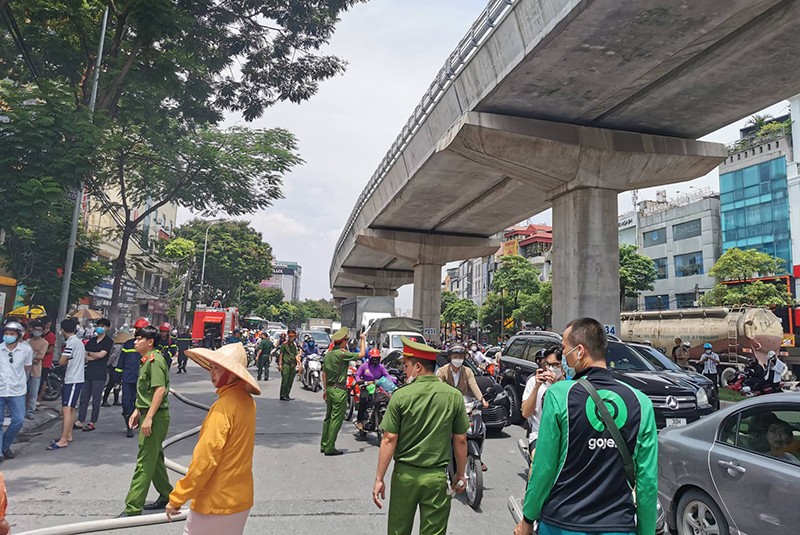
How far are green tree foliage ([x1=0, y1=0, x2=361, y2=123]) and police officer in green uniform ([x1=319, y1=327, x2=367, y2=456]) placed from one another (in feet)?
28.2

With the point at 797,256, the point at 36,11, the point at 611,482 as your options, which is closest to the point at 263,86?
the point at 36,11

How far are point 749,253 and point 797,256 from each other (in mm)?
5970

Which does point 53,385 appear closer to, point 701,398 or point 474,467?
point 474,467

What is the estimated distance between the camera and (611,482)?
2.48 metres

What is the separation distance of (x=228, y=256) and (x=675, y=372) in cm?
5280

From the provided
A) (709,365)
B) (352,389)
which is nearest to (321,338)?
(352,389)

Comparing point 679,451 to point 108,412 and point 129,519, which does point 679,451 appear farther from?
point 108,412

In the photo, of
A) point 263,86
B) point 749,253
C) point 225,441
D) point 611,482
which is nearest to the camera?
point 611,482

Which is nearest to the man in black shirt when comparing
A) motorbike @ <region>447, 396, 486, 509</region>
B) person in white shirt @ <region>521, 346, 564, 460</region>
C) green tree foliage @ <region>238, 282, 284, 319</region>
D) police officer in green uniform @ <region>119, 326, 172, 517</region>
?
police officer in green uniform @ <region>119, 326, 172, 517</region>

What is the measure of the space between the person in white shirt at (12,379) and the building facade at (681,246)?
161 feet

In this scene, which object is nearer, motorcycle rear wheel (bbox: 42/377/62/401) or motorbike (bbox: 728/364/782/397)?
motorcycle rear wheel (bbox: 42/377/62/401)

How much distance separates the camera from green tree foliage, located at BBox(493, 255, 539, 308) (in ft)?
165

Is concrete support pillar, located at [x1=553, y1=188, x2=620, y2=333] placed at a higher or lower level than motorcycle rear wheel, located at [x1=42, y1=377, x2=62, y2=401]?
higher

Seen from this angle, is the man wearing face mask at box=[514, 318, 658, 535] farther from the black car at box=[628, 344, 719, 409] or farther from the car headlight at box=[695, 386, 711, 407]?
the black car at box=[628, 344, 719, 409]
